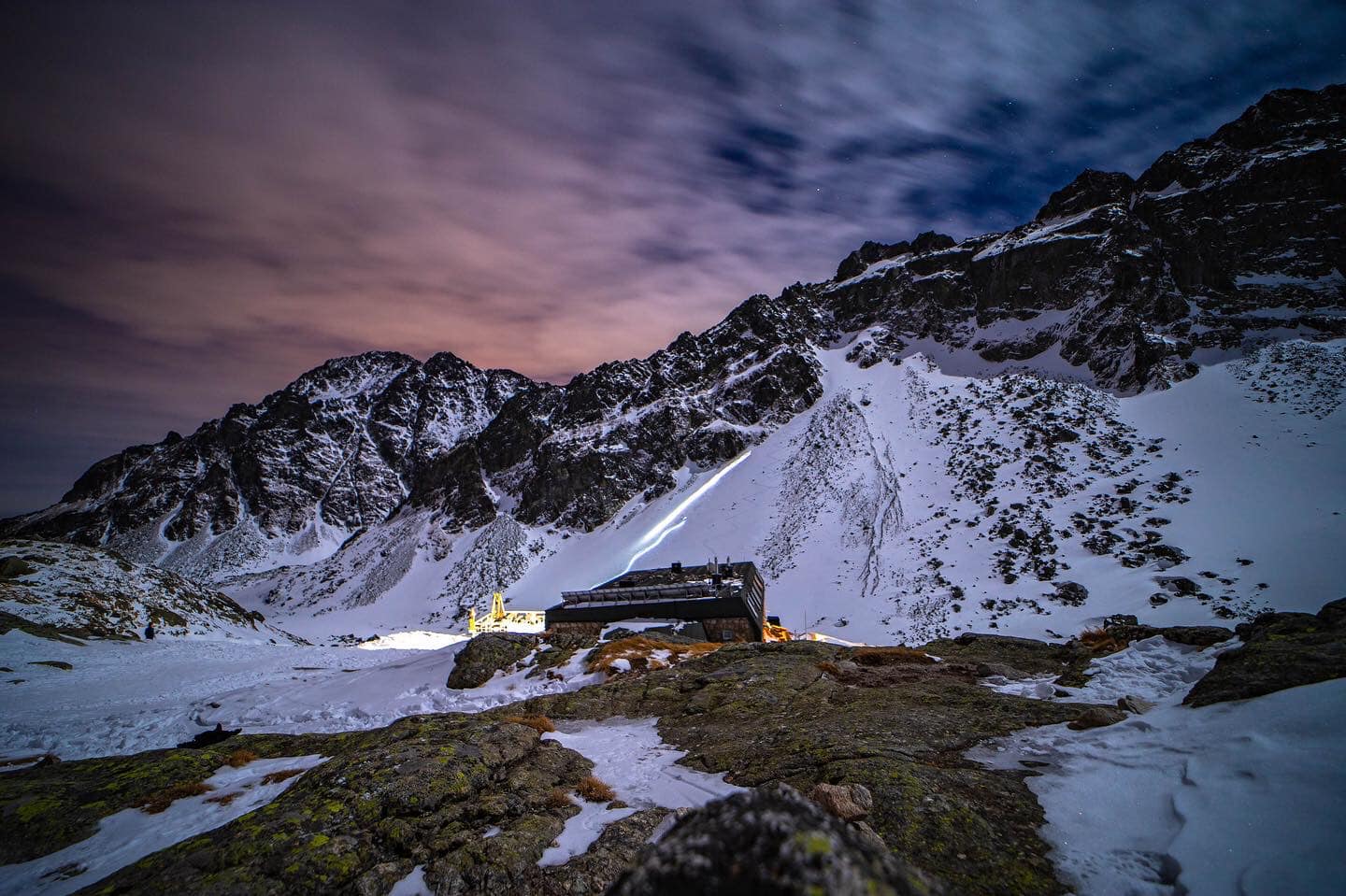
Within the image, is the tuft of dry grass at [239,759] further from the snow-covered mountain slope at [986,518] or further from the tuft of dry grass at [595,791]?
the snow-covered mountain slope at [986,518]

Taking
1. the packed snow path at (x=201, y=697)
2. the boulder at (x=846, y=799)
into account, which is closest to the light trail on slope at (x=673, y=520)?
the packed snow path at (x=201, y=697)

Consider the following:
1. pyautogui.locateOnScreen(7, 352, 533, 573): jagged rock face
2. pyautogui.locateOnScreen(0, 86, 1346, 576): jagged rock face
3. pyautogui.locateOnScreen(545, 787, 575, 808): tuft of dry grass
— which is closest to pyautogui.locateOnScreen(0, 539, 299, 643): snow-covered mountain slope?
pyautogui.locateOnScreen(545, 787, 575, 808): tuft of dry grass

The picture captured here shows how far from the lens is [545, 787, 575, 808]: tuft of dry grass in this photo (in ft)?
23.2

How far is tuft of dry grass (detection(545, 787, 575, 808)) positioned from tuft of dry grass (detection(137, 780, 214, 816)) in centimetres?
570

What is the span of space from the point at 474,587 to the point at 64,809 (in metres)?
87.6

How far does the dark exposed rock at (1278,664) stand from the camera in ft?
21.4

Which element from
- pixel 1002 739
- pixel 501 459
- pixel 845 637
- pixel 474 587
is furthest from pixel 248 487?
pixel 1002 739

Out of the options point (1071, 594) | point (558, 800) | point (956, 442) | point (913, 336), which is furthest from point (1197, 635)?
point (913, 336)

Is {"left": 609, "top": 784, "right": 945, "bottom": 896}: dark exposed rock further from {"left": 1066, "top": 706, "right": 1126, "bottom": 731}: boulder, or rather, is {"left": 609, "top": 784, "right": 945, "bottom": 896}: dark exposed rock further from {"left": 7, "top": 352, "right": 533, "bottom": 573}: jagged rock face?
{"left": 7, "top": 352, "right": 533, "bottom": 573}: jagged rock face

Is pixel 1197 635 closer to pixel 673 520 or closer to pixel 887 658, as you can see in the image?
pixel 887 658

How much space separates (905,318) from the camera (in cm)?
11306

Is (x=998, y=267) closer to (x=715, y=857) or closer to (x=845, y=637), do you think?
(x=845, y=637)

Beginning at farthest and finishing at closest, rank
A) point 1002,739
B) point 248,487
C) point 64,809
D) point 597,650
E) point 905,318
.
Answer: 1. point 248,487
2. point 905,318
3. point 597,650
4. point 1002,739
5. point 64,809

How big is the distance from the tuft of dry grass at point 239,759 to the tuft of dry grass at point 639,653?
31.3ft
